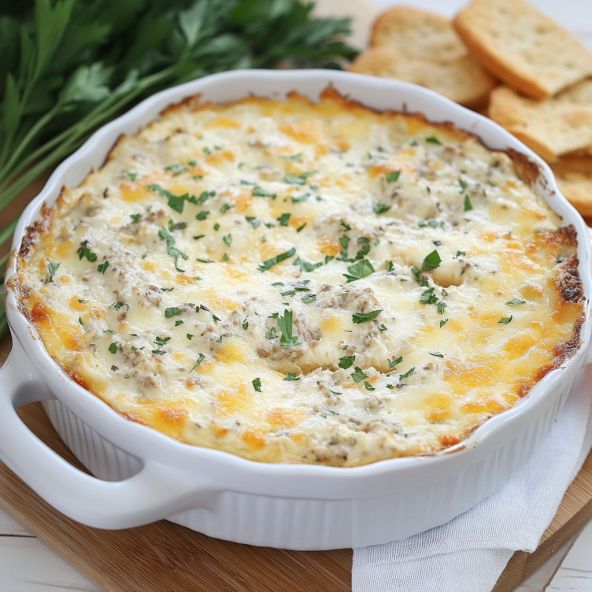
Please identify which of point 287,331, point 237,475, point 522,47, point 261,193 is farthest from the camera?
point 522,47

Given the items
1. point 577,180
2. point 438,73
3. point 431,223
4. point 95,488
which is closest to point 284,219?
point 431,223

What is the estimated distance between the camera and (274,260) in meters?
3.34

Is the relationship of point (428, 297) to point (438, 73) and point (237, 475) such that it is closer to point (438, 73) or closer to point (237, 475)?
point (237, 475)

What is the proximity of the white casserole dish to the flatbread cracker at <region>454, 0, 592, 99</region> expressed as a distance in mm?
1699

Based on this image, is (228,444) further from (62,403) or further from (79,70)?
(79,70)

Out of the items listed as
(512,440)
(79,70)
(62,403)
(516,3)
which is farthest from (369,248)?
(516,3)

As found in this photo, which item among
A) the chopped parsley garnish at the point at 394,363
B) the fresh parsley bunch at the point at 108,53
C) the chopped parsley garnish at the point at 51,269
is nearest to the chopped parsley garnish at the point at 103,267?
the chopped parsley garnish at the point at 51,269

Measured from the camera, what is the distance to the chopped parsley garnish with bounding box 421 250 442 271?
3299 millimetres

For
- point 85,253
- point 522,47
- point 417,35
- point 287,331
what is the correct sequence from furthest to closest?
point 417,35, point 522,47, point 85,253, point 287,331

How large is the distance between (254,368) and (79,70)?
6.39 feet

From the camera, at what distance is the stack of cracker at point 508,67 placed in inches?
173

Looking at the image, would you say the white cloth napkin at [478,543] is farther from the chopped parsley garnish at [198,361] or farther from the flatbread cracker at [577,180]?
the flatbread cracker at [577,180]

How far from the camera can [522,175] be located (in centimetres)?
370

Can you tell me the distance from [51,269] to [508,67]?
2.53m
